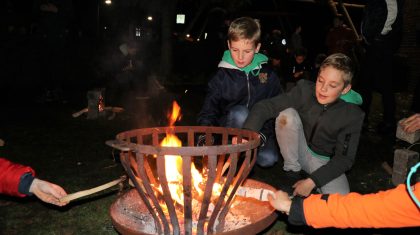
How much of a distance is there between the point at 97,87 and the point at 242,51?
8.42 m

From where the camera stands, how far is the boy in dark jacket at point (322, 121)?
3006 mm

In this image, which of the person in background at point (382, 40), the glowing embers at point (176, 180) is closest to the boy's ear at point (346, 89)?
the glowing embers at point (176, 180)

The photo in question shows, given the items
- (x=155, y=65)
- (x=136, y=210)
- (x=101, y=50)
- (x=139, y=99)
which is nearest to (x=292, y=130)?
(x=136, y=210)

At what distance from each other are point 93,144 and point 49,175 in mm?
1243

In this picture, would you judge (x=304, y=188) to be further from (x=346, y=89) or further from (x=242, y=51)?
(x=242, y=51)

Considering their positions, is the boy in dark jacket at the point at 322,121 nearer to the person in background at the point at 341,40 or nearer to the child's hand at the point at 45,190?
the child's hand at the point at 45,190

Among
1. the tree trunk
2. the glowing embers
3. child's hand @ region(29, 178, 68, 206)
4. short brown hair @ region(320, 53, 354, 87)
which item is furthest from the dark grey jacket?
the tree trunk

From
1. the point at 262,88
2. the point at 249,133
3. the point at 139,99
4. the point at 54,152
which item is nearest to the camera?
the point at 249,133

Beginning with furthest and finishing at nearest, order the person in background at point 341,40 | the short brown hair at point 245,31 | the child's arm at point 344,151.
Answer: the person in background at point 341,40 < the short brown hair at point 245,31 < the child's arm at point 344,151

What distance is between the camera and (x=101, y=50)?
527 inches

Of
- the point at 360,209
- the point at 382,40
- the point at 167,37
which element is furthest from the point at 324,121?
the point at 167,37

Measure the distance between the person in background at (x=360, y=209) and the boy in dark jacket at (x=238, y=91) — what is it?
64.1 inches

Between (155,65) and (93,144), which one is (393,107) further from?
(155,65)

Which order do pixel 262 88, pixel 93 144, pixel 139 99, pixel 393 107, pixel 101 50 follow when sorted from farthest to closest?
pixel 101 50 < pixel 139 99 < pixel 393 107 < pixel 93 144 < pixel 262 88
